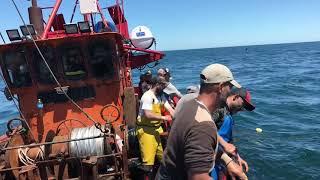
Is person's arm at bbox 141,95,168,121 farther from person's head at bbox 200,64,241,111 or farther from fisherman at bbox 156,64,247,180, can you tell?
person's head at bbox 200,64,241,111

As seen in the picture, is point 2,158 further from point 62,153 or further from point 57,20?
point 57,20

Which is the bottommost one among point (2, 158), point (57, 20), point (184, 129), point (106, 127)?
point (2, 158)

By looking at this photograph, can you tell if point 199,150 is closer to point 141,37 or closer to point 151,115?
point 151,115

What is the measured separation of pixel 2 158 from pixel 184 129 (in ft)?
14.3

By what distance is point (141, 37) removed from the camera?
1026 cm

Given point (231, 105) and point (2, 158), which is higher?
point (231, 105)

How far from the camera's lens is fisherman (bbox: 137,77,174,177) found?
20.8 ft

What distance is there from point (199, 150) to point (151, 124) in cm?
398

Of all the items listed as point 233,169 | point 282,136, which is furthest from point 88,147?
point 282,136

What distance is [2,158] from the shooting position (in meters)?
6.04

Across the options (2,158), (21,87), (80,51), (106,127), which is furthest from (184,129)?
(21,87)

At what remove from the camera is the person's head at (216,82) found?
2.74m

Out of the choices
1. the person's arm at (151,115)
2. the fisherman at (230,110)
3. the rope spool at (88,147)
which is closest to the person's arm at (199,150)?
the fisherman at (230,110)

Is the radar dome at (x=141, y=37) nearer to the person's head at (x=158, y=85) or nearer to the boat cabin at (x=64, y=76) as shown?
the boat cabin at (x=64, y=76)
